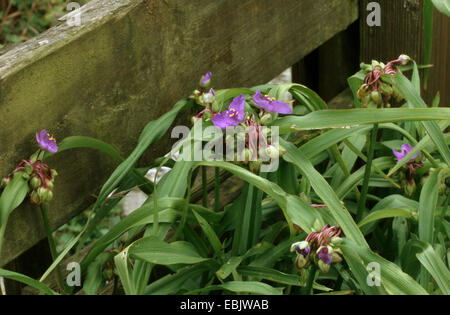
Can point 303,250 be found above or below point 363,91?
below

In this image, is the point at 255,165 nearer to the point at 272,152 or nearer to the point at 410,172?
the point at 272,152

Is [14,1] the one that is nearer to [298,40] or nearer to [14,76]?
[298,40]

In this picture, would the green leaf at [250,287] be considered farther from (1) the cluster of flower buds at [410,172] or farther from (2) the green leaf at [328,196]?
(1) the cluster of flower buds at [410,172]

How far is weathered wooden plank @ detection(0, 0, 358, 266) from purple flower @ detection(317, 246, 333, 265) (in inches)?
21.4

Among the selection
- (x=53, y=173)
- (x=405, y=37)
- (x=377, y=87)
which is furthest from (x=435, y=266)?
(x=405, y=37)

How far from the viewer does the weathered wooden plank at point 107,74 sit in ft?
4.23

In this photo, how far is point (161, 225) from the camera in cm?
133

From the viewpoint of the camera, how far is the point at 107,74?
1412mm

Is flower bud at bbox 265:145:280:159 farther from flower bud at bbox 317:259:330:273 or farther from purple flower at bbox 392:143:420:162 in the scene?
purple flower at bbox 392:143:420:162

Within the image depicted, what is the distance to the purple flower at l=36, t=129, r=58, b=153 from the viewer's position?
1.28 metres

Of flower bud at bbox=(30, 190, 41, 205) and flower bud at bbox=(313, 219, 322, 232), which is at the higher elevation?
flower bud at bbox=(30, 190, 41, 205)

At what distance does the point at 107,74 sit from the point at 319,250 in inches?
22.4

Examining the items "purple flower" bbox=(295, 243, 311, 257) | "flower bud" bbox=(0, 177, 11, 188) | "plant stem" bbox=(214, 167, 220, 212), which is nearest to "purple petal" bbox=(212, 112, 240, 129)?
"plant stem" bbox=(214, 167, 220, 212)
